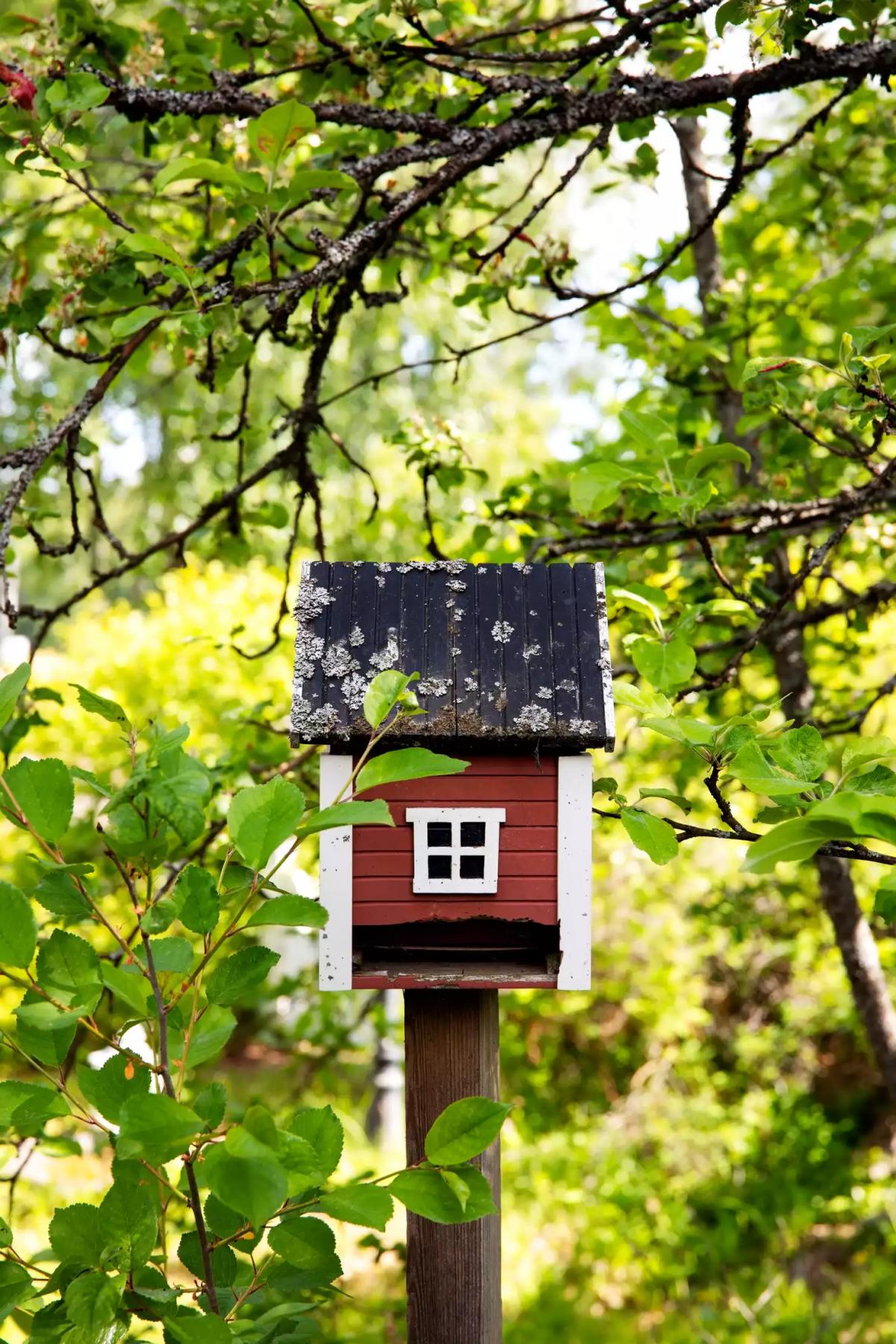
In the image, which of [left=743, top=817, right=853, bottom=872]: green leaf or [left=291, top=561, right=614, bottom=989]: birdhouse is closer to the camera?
[left=743, top=817, right=853, bottom=872]: green leaf

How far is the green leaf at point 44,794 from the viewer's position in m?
1.05

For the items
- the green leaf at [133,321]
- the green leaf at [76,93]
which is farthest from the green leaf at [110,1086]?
the green leaf at [76,93]

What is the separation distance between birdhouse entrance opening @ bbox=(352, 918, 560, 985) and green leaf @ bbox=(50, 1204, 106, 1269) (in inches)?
16.0

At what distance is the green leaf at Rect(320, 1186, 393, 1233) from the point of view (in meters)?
0.99

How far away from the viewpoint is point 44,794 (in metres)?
1.06

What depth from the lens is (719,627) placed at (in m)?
2.24

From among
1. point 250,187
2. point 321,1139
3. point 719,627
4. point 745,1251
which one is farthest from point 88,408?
point 745,1251

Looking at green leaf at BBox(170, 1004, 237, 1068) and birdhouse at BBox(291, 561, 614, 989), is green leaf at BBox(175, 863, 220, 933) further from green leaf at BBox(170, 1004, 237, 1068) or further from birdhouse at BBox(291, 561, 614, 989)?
birdhouse at BBox(291, 561, 614, 989)

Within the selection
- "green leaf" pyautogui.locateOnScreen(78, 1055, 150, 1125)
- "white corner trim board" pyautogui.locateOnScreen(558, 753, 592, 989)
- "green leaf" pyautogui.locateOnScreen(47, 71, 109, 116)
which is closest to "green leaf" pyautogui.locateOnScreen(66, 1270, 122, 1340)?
"green leaf" pyautogui.locateOnScreen(78, 1055, 150, 1125)

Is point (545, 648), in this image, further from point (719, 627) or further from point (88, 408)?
point (719, 627)

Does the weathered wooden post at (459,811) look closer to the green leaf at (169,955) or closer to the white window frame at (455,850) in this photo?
the white window frame at (455,850)

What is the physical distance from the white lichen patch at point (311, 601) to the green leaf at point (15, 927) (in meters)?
0.49

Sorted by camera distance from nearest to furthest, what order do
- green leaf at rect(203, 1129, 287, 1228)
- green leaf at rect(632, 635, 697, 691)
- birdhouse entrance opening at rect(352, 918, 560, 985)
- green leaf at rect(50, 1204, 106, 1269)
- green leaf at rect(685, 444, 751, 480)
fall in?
green leaf at rect(203, 1129, 287, 1228) < green leaf at rect(50, 1204, 106, 1269) < birdhouse entrance opening at rect(352, 918, 560, 985) < green leaf at rect(632, 635, 697, 691) < green leaf at rect(685, 444, 751, 480)

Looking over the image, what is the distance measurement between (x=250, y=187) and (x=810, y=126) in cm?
105
